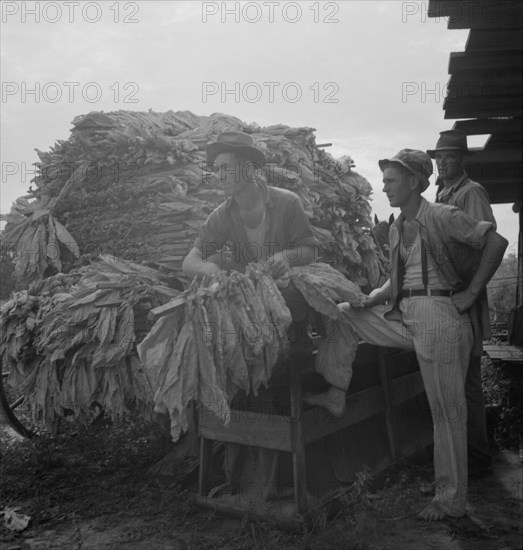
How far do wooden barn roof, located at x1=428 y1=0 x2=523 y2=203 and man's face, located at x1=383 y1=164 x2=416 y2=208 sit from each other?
4.10ft

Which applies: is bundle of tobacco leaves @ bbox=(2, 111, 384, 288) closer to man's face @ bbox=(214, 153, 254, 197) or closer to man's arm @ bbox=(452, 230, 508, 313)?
man's face @ bbox=(214, 153, 254, 197)

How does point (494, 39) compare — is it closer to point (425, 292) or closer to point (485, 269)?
point (485, 269)

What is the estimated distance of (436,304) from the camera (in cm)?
354

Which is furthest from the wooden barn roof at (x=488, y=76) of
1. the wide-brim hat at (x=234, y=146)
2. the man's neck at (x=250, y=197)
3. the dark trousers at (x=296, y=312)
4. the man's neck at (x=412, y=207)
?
the dark trousers at (x=296, y=312)

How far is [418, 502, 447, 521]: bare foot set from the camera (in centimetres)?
348

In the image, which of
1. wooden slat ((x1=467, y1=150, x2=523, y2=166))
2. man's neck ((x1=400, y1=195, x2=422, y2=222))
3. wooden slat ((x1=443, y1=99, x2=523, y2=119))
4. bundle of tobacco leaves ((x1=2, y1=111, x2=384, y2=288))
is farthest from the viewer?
wooden slat ((x1=467, y1=150, x2=523, y2=166))

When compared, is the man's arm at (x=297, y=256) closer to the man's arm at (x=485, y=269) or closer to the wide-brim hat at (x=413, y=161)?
the wide-brim hat at (x=413, y=161)

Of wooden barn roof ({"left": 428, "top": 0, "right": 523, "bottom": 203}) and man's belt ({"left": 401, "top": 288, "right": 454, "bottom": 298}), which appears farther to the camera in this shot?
wooden barn roof ({"left": 428, "top": 0, "right": 523, "bottom": 203})

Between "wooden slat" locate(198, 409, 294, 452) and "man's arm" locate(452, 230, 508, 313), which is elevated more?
"man's arm" locate(452, 230, 508, 313)

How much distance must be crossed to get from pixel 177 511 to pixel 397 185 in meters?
2.52

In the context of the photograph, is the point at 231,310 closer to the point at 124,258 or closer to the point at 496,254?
the point at 496,254

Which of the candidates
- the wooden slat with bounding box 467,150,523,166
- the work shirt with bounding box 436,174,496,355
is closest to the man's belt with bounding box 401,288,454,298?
the work shirt with bounding box 436,174,496,355

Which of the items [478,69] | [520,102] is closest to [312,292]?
[478,69]

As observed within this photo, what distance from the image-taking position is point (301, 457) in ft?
11.4
